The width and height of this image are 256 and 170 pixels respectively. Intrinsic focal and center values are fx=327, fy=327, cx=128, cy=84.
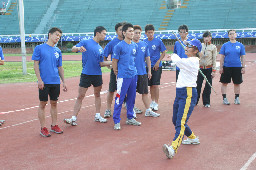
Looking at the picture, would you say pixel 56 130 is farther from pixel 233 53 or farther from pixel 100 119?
pixel 233 53

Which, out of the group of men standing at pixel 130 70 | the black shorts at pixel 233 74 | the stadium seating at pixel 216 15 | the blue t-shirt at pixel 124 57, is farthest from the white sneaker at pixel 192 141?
the stadium seating at pixel 216 15

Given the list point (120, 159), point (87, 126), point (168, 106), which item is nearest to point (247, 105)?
point (168, 106)

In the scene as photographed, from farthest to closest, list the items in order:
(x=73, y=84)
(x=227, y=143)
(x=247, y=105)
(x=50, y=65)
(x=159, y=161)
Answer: (x=73, y=84) < (x=247, y=105) < (x=50, y=65) < (x=227, y=143) < (x=159, y=161)

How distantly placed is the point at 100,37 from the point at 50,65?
4.53ft

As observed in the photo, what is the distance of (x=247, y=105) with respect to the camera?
9078mm

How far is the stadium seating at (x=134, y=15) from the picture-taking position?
136 ft

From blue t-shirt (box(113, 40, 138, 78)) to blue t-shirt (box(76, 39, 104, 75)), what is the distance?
20.8 inches

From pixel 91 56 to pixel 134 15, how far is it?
40795mm

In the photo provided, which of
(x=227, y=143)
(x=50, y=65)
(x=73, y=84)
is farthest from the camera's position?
(x=73, y=84)

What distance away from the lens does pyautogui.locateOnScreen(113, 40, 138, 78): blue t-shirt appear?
6660mm

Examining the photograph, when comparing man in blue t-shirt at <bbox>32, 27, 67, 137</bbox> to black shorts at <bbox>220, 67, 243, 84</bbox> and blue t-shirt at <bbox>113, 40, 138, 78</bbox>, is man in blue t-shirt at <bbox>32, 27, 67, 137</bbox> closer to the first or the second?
blue t-shirt at <bbox>113, 40, 138, 78</bbox>

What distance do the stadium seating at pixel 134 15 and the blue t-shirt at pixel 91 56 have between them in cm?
3586

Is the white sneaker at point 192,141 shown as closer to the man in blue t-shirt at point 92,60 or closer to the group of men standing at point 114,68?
the group of men standing at point 114,68

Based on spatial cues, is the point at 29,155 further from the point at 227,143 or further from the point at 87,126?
the point at 227,143
